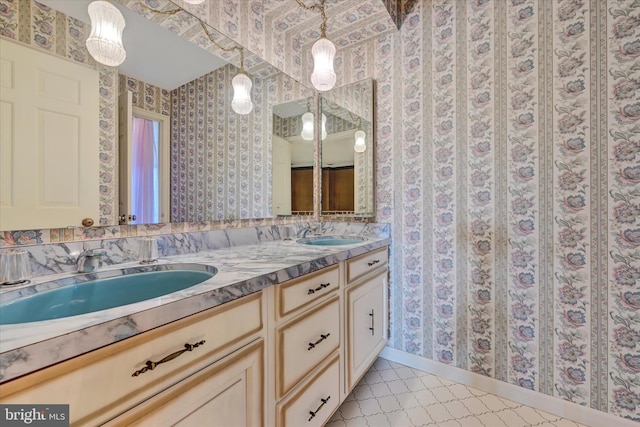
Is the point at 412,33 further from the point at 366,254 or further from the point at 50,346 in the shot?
the point at 50,346

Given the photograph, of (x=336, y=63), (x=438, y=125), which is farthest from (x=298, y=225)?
(x=336, y=63)

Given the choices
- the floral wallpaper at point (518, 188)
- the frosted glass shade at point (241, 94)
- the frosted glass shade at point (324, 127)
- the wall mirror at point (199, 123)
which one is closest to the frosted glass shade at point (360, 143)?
the floral wallpaper at point (518, 188)

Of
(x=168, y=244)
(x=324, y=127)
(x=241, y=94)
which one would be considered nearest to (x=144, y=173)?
(x=168, y=244)

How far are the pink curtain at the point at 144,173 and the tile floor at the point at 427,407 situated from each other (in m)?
1.31

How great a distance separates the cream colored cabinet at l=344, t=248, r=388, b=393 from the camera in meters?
1.45

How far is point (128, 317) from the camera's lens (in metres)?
0.57

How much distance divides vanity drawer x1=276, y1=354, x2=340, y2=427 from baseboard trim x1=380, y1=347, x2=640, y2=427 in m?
0.77

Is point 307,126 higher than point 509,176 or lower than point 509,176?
higher

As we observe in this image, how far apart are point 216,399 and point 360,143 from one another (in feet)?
5.69

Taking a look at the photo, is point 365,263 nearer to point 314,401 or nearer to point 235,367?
point 314,401

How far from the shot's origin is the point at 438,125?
1.79 meters

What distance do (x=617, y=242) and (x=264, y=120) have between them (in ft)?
6.33

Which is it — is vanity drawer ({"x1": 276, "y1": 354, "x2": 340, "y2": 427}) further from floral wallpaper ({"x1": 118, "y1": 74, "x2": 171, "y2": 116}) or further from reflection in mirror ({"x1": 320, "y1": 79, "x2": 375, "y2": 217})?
floral wallpaper ({"x1": 118, "y1": 74, "x2": 171, "y2": 116})

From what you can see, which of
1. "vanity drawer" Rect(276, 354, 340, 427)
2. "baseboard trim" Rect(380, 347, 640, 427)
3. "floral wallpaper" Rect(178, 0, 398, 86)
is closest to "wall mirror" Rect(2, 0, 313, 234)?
"floral wallpaper" Rect(178, 0, 398, 86)
